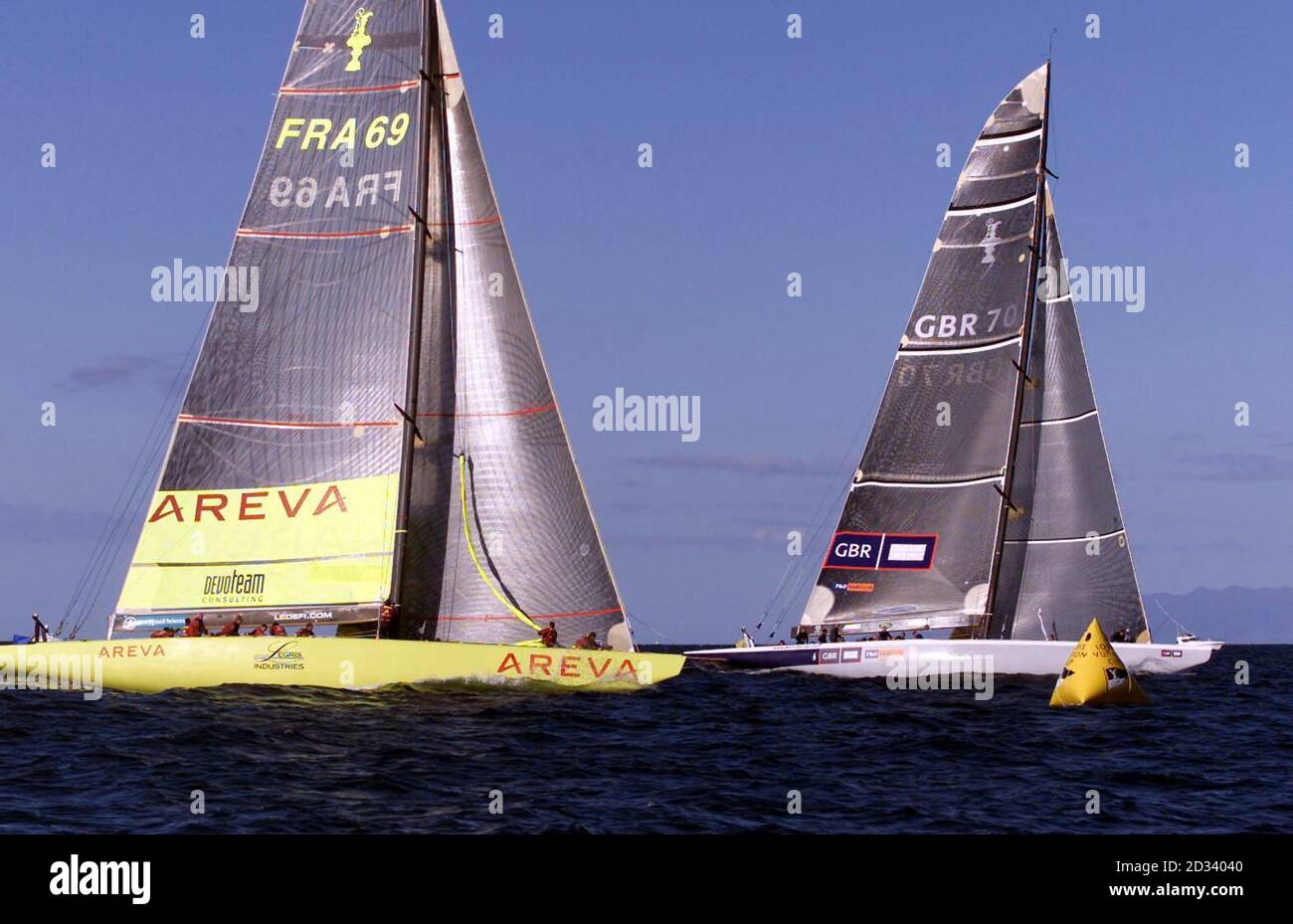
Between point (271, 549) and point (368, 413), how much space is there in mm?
3177

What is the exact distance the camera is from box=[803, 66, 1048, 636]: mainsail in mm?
41969

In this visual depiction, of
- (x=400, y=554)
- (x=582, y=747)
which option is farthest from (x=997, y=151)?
(x=582, y=747)

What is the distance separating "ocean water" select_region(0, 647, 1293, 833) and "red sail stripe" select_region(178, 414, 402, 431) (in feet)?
17.7

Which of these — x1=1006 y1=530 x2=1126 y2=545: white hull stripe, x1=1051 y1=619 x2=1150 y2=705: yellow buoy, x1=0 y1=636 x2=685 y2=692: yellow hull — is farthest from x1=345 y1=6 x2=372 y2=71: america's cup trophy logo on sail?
x1=1006 y1=530 x2=1126 y2=545: white hull stripe

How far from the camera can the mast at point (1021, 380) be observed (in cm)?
4156

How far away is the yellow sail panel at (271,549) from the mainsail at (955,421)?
16.8m

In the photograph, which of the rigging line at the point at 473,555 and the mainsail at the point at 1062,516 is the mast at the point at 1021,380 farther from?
the rigging line at the point at 473,555

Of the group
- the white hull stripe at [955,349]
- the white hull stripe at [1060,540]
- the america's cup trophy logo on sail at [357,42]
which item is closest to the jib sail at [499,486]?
the america's cup trophy logo on sail at [357,42]

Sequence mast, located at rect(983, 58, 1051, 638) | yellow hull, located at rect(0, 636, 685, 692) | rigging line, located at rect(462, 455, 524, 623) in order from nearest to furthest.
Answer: yellow hull, located at rect(0, 636, 685, 692)
rigging line, located at rect(462, 455, 524, 623)
mast, located at rect(983, 58, 1051, 638)

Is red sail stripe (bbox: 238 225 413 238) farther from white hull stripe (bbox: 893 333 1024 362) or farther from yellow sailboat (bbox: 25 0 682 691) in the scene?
white hull stripe (bbox: 893 333 1024 362)
